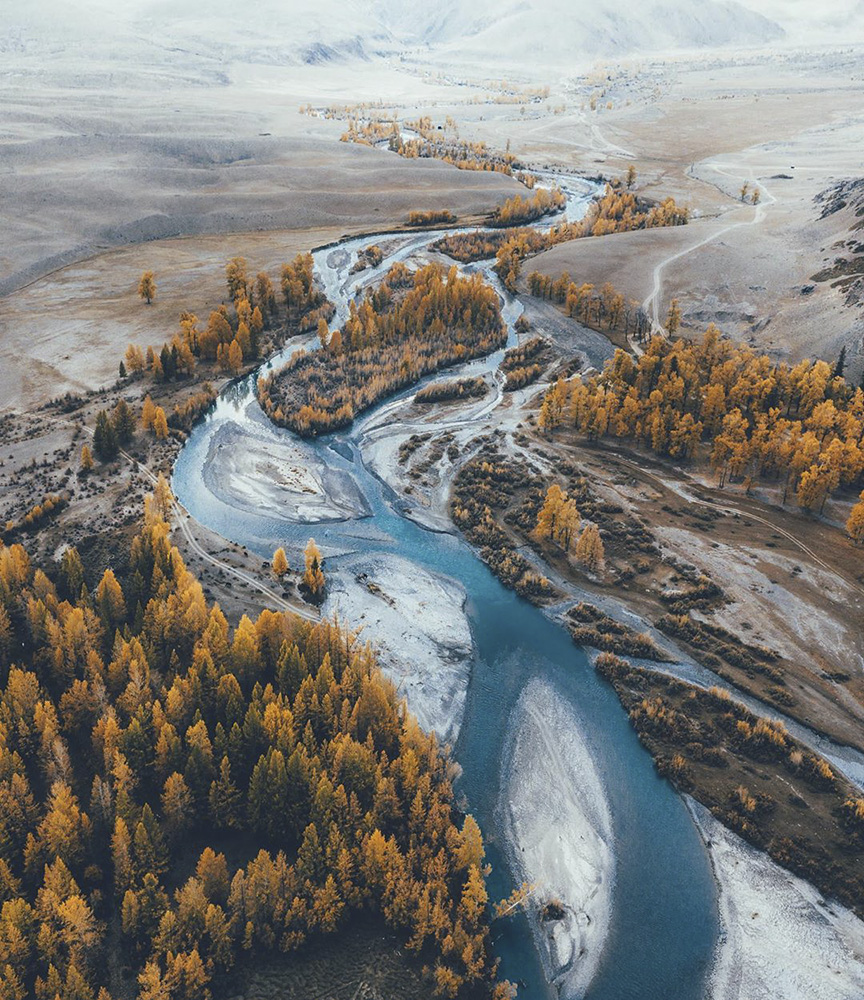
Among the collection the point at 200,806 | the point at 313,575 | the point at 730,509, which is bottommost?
the point at 200,806

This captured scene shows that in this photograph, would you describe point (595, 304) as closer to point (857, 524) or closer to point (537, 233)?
point (537, 233)

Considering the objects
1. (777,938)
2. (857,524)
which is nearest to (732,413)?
(857,524)

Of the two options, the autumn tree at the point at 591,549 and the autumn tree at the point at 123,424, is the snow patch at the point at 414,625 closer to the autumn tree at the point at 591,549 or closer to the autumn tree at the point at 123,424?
the autumn tree at the point at 591,549

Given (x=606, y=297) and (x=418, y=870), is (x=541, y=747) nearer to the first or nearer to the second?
(x=418, y=870)

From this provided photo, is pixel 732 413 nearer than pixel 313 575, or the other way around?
pixel 313 575

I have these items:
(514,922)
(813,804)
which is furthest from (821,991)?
(514,922)
